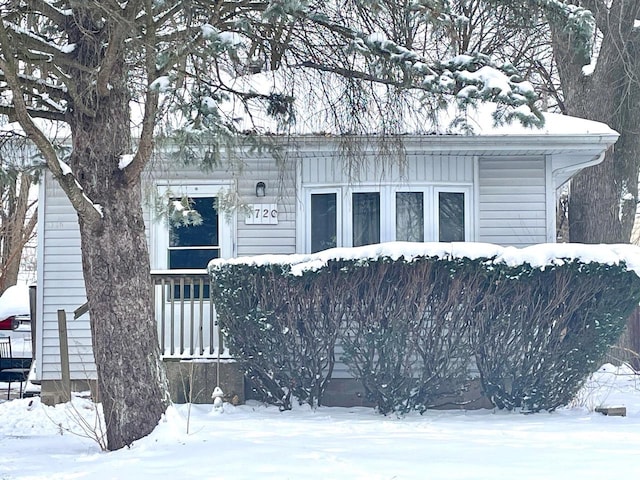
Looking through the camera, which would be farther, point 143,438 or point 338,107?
point 338,107

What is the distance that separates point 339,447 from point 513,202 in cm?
551

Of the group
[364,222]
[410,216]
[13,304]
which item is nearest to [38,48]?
[364,222]

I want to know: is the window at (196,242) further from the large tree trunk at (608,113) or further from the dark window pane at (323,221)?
the large tree trunk at (608,113)

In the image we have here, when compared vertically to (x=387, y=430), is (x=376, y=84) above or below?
above

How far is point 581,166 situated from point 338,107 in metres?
4.75

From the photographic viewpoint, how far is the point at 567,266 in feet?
29.4

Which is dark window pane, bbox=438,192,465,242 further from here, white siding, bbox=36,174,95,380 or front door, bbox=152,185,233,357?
white siding, bbox=36,174,95,380

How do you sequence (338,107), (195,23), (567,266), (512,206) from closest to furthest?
1. (195,23)
2. (338,107)
3. (567,266)
4. (512,206)

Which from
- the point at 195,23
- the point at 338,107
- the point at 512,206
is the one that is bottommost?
the point at 512,206

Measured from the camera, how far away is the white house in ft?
36.7

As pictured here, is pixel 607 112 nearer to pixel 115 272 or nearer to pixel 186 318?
pixel 186 318

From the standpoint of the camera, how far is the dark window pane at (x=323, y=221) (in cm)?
1131

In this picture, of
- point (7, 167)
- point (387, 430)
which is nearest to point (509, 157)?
point (387, 430)

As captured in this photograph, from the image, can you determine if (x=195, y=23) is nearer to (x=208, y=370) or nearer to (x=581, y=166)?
(x=208, y=370)
